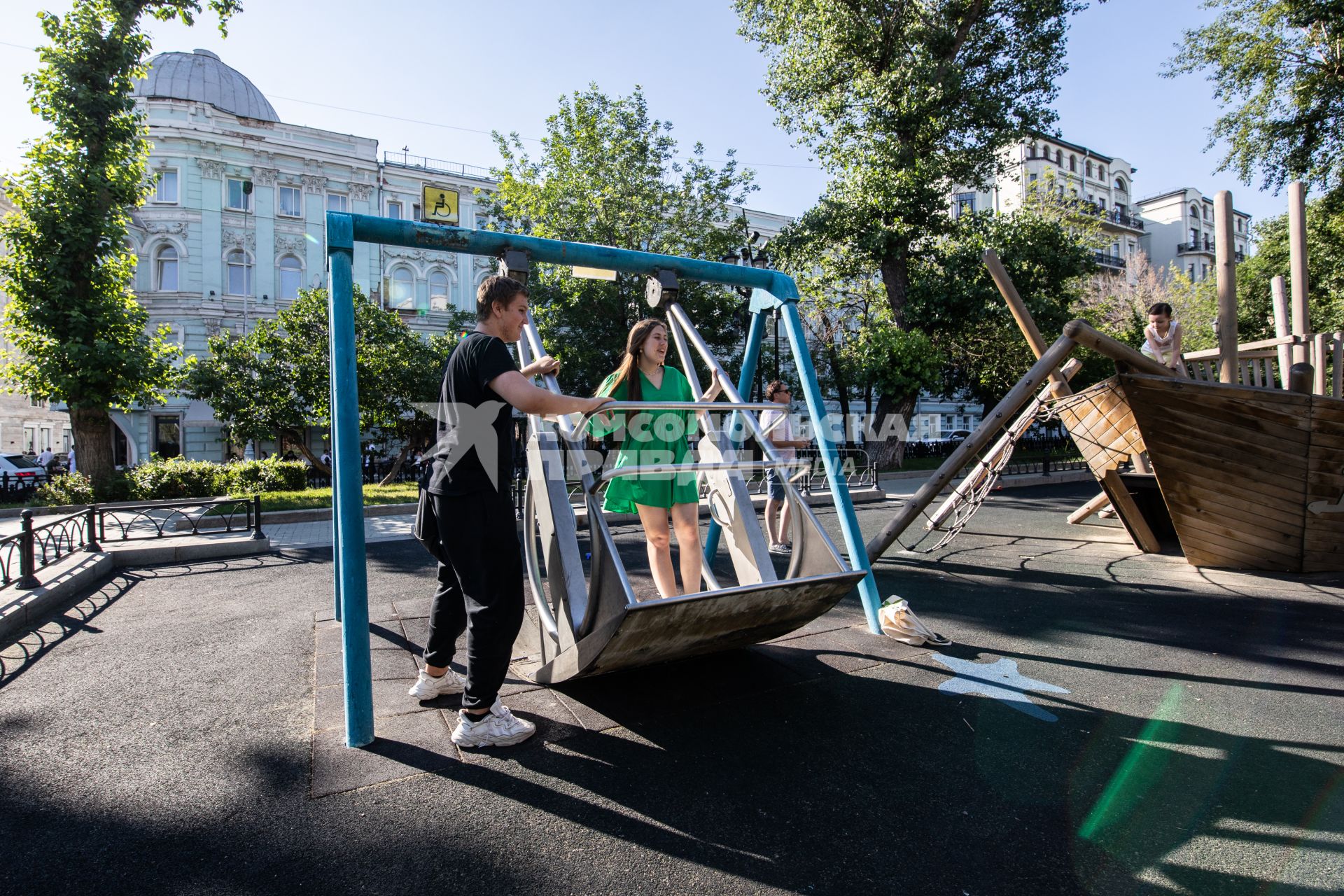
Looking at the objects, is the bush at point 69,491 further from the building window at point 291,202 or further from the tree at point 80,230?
the building window at point 291,202

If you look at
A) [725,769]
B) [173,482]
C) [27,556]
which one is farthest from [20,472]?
[725,769]

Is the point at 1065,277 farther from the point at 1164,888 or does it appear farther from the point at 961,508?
the point at 1164,888

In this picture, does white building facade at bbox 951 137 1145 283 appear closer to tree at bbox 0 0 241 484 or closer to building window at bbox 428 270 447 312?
building window at bbox 428 270 447 312

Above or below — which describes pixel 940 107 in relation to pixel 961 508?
above

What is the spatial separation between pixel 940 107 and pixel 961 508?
43.6ft

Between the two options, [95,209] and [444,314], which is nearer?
[95,209]

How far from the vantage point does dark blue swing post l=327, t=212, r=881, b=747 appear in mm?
2857

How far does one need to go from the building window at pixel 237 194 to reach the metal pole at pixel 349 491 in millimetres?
31179

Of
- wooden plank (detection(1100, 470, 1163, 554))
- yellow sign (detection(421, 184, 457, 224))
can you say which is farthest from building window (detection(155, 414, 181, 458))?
wooden plank (detection(1100, 470, 1163, 554))

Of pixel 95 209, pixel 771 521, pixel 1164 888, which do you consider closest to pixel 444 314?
pixel 95 209

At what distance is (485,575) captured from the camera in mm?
2676

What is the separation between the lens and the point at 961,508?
22.9 ft

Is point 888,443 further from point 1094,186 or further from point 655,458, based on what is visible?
point 1094,186

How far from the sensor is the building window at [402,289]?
30.3 meters
